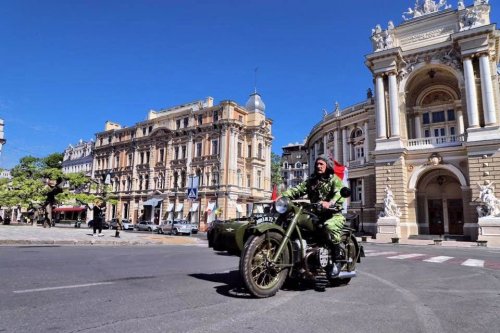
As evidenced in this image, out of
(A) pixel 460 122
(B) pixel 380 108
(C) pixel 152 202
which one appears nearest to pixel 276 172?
(C) pixel 152 202

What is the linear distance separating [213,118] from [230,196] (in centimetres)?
1181

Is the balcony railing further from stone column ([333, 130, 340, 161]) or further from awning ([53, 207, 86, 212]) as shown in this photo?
awning ([53, 207, 86, 212])

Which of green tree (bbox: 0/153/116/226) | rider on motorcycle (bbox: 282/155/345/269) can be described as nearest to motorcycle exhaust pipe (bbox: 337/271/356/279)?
rider on motorcycle (bbox: 282/155/345/269)

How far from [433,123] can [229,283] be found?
1338 inches

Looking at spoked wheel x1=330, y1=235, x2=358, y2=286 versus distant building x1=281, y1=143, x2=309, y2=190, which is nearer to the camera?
spoked wheel x1=330, y1=235, x2=358, y2=286

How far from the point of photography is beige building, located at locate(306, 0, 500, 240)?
27.7 meters

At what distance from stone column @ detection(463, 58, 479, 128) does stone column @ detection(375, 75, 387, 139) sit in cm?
663

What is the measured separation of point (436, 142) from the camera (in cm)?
3048

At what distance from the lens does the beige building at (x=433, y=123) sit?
27.7 meters

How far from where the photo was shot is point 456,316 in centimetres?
415

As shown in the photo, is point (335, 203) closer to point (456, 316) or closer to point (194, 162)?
point (456, 316)

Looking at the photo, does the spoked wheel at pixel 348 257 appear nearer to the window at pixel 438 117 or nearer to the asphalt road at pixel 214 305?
the asphalt road at pixel 214 305

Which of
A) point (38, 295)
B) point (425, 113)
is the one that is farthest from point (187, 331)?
point (425, 113)

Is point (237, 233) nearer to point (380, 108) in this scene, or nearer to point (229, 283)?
point (229, 283)
